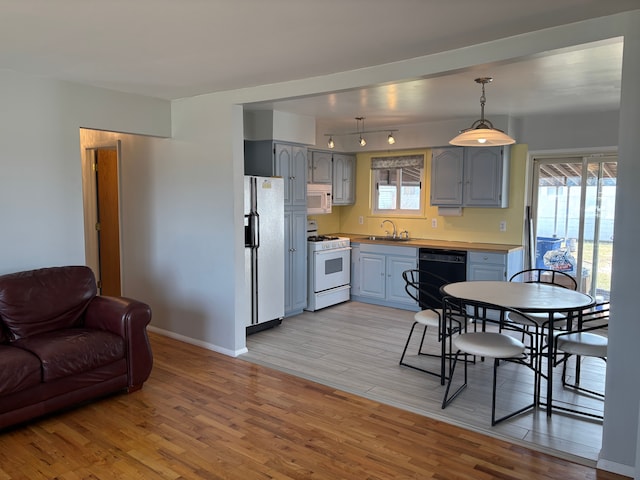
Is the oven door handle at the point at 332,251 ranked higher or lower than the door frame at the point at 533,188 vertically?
lower

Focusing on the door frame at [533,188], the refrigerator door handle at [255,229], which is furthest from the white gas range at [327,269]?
the door frame at [533,188]

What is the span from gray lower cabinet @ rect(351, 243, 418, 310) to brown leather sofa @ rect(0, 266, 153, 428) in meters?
3.49

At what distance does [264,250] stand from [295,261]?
2.48 ft

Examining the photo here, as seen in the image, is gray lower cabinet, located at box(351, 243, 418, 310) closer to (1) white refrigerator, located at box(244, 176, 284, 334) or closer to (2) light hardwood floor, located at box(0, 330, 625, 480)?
(1) white refrigerator, located at box(244, 176, 284, 334)

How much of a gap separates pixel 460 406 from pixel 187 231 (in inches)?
115

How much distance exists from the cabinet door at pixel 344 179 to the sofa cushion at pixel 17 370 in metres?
4.60

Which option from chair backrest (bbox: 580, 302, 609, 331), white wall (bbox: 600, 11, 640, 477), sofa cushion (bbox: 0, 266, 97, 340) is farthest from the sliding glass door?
sofa cushion (bbox: 0, 266, 97, 340)

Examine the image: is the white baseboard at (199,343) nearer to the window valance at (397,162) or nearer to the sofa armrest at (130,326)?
the sofa armrest at (130,326)

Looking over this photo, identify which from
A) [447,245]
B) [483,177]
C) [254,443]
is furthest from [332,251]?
[254,443]

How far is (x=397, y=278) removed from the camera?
247 inches

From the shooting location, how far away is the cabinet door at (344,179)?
691 cm

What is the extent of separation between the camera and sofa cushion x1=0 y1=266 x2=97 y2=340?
3389 millimetres

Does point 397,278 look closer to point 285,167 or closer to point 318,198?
point 318,198

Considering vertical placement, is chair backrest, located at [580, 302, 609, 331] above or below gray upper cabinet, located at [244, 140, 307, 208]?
below
